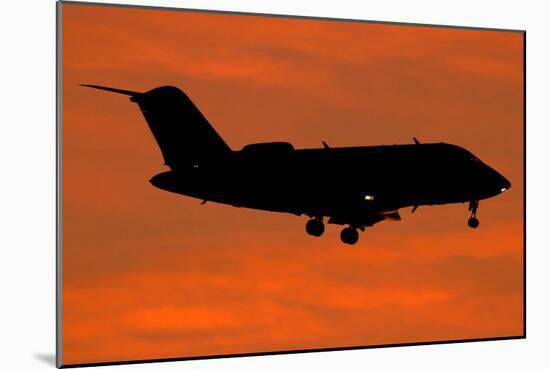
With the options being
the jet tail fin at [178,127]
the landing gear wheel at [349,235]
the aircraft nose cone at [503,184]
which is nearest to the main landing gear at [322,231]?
the landing gear wheel at [349,235]

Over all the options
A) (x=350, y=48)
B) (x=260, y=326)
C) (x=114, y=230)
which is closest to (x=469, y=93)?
(x=350, y=48)

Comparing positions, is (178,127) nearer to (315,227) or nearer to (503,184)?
(315,227)

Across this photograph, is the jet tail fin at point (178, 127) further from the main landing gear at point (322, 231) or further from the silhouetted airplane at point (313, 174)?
the main landing gear at point (322, 231)

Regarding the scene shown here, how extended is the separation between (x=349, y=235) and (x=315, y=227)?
474mm

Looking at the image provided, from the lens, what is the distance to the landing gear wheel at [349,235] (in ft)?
42.2

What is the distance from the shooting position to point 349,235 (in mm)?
12875

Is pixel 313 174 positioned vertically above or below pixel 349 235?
above

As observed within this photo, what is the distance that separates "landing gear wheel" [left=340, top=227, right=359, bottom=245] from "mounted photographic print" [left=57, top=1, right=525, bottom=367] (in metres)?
0.02

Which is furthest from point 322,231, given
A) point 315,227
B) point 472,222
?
point 472,222

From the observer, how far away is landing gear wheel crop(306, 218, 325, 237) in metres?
12.7

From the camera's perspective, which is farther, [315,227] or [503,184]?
[503,184]

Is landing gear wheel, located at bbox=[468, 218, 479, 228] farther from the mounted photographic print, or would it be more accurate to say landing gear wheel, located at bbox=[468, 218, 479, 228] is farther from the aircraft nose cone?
the aircraft nose cone

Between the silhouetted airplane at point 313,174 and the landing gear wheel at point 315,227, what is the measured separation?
0.01 metres

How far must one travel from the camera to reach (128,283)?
11773 mm
